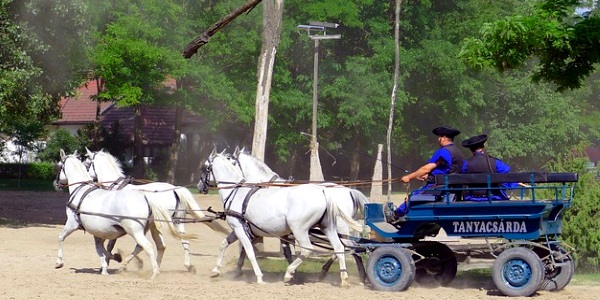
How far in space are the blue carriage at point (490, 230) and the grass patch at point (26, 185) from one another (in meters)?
30.4

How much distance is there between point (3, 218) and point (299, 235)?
16516 millimetres

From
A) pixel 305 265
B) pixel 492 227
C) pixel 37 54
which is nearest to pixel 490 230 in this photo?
pixel 492 227

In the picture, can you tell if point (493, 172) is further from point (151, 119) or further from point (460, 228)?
point (151, 119)

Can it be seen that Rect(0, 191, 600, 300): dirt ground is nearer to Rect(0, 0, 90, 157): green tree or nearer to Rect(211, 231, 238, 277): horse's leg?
Rect(211, 231, 238, 277): horse's leg

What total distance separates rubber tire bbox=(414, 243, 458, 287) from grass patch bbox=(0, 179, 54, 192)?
1179 inches

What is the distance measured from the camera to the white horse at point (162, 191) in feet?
55.3

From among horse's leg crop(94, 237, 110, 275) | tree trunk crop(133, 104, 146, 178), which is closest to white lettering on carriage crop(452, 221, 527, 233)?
horse's leg crop(94, 237, 110, 275)

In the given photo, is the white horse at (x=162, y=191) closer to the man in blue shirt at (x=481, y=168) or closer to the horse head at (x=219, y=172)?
the horse head at (x=219, y=172)

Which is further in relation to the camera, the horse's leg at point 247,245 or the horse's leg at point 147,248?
the horse's leg at point 147,248

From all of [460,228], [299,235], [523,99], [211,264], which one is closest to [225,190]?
[299,235]

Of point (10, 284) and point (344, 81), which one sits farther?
point (344, 81)

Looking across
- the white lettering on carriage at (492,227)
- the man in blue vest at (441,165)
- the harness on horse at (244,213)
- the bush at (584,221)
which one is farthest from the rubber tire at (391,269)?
the bush at (584,221)

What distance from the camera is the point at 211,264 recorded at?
61.6ft

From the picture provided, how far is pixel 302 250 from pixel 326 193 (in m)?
0.96
